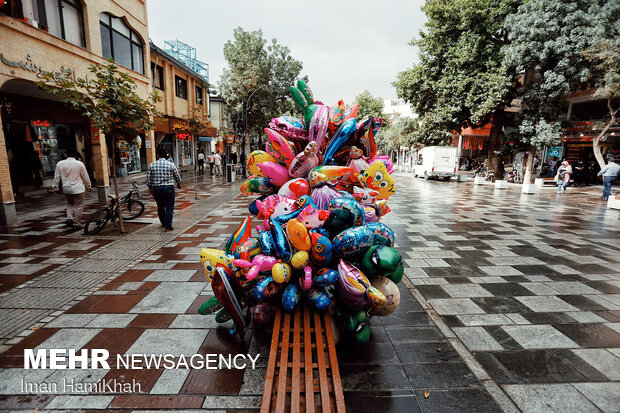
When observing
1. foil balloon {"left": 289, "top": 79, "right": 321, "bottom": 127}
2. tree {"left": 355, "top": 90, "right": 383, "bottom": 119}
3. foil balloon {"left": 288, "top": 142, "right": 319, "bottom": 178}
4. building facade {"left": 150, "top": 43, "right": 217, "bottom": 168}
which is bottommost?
foil balloon {"left": 288, "top": 142, "right": 319, "bottom": 178}

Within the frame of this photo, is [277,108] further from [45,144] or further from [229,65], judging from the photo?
[45,144]

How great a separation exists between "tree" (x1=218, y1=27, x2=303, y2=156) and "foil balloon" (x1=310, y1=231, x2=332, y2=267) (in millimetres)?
22199

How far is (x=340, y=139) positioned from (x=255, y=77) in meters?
22.8

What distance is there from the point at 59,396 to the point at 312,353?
7.08 feet

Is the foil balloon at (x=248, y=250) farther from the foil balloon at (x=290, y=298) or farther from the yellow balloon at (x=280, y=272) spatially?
the foil balloon at (x=290, y=298)

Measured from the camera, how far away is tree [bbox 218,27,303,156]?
24.5m

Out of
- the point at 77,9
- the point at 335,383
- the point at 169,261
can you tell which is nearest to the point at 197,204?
the point at 169,261

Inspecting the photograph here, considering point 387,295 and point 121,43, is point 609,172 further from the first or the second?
point 121,43

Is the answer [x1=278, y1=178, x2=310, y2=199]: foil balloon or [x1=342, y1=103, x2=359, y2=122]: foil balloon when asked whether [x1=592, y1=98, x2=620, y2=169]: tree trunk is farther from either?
[x1=278, y1=178, x2=310, y2=199]: foil balloon

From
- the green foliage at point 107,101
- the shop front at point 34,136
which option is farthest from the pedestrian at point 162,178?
the shop front at point 34,136

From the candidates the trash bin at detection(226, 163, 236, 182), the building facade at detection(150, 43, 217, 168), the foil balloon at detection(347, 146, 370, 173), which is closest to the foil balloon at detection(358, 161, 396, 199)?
the foil balloon at detection(347, 146, 370, 173)

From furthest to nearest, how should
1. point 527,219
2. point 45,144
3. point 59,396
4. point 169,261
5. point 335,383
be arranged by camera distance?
point 45,144, point 527,219, point 169,261, point 59,396, point 335,383

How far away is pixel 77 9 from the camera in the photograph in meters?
10.9

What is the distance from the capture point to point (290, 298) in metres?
2.97
